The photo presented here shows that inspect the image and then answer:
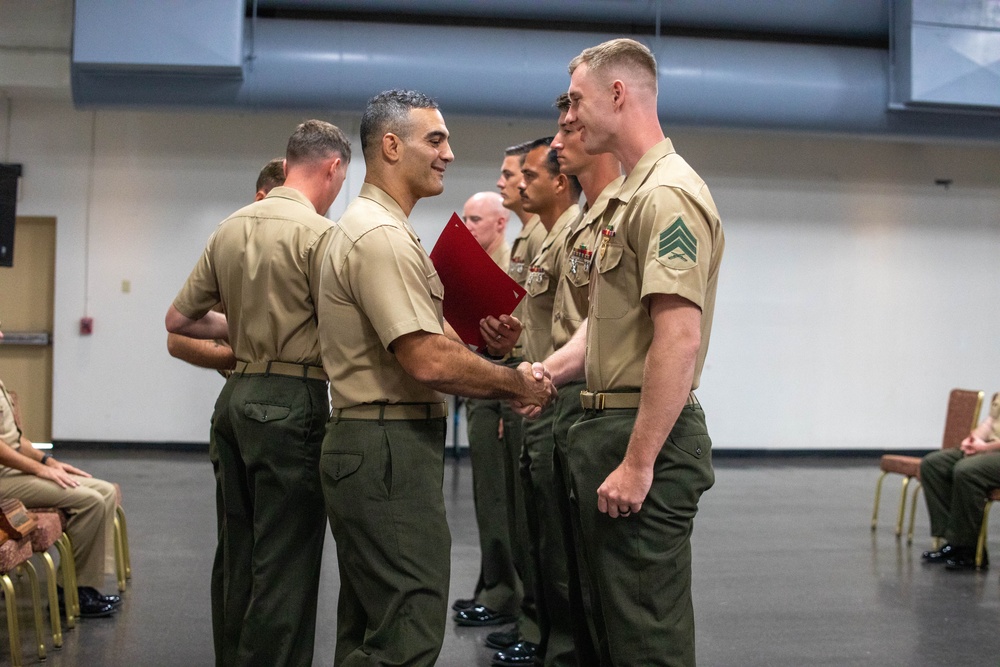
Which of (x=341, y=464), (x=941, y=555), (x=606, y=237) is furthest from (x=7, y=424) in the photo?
(x=941, y=555)

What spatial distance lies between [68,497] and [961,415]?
5.14 metres

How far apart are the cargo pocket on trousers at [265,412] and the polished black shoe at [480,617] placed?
1606 millimetres

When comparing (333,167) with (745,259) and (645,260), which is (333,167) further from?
(745,259)

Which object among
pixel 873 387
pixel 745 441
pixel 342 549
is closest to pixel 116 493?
pixel 342 549

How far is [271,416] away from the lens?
2818mm

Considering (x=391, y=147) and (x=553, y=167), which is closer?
(x=391, y=147)

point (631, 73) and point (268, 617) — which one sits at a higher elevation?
point (631, 73)

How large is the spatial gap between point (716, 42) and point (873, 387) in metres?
3.99

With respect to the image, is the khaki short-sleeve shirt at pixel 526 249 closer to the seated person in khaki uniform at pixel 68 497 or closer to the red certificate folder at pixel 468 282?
the red certificate folder at pixel 468 282

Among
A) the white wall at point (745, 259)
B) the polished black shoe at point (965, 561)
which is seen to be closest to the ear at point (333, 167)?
the polished black shoe at point (965, 561)

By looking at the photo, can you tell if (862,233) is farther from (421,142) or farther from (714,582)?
(421,142)

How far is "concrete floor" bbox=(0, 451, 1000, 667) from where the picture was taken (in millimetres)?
3756

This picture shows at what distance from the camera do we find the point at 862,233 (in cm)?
1018

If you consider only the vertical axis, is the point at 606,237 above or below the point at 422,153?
below
